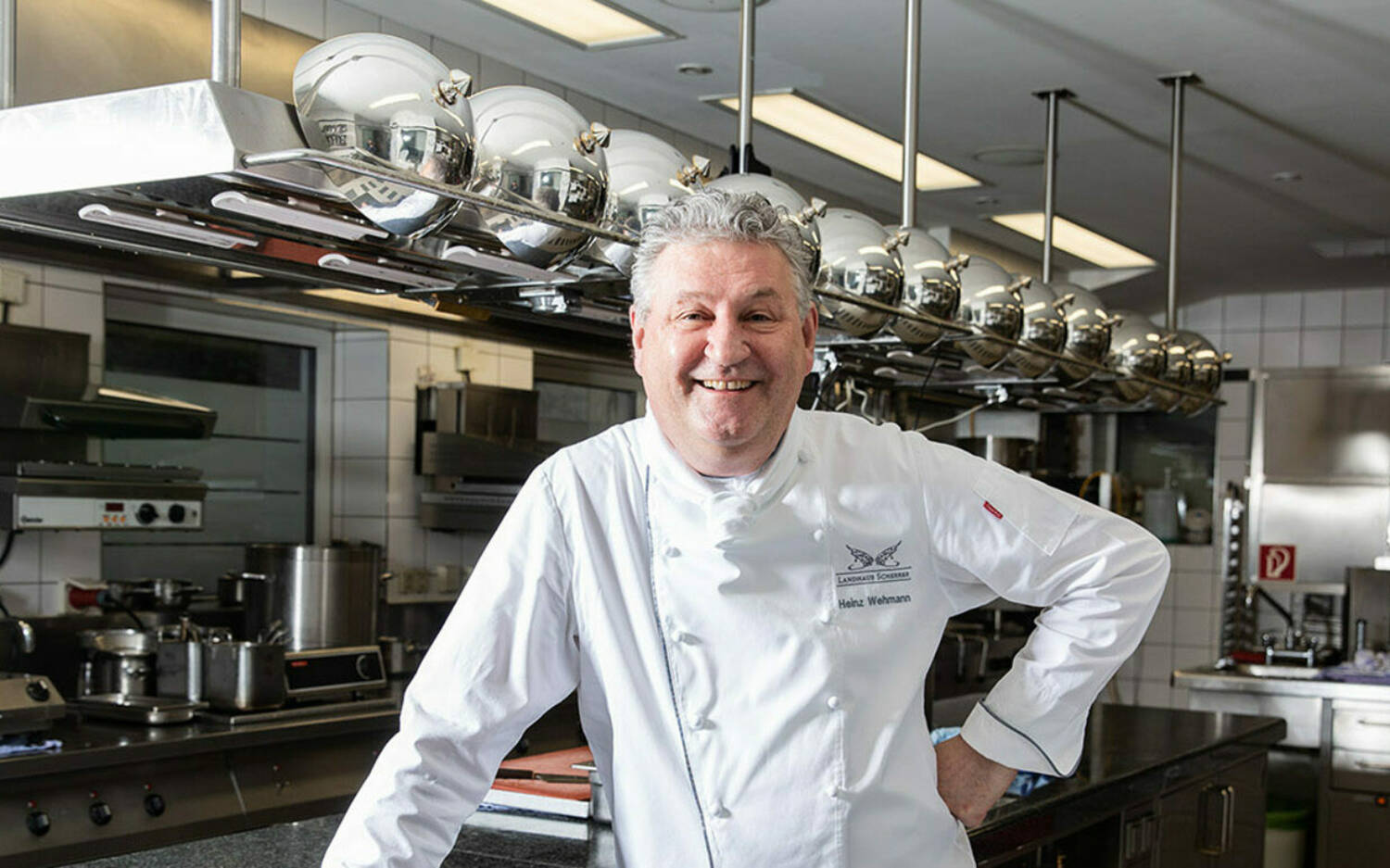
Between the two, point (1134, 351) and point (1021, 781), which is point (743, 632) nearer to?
point (1021, 781)

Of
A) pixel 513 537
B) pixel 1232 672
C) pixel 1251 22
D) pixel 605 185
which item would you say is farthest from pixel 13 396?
pixel 1232 672

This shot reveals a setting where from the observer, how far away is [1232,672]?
6230mm

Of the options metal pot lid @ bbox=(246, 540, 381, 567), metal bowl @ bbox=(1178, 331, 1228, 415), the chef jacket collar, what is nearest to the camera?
the chef jacket collar

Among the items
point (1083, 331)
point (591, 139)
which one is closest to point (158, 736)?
point (591, 139)

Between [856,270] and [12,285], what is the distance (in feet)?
7.55

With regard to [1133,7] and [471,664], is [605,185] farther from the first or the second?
[1133,7]

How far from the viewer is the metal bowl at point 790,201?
2.92 metres

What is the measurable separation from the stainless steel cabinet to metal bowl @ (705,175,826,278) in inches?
71.4

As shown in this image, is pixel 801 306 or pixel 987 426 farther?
pixel 987 426

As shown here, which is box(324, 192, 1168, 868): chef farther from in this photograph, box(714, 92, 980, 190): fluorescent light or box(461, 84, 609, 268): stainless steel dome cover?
box(714, 92, 980, 190): fluorescent light

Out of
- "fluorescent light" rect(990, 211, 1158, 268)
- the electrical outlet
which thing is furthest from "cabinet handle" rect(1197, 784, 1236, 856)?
the electrical outlet

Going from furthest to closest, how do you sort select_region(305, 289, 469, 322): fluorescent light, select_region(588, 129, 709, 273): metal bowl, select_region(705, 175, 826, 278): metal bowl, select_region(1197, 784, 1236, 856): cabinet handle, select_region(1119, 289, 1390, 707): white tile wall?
1. select_region(1119, 289, 1390, 707): white tile wall
2. select_region(305, 289, 469, 322): fluorescent light
3. select_region(1197, 784, 1236, 856): cabinet handle
4. select_region(705, 175, 826, 278): metal bowl
5. select_region(588, 129, 709, 273): metal bowl

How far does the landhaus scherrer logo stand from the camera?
1.93 meters

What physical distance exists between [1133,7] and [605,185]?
225cm
